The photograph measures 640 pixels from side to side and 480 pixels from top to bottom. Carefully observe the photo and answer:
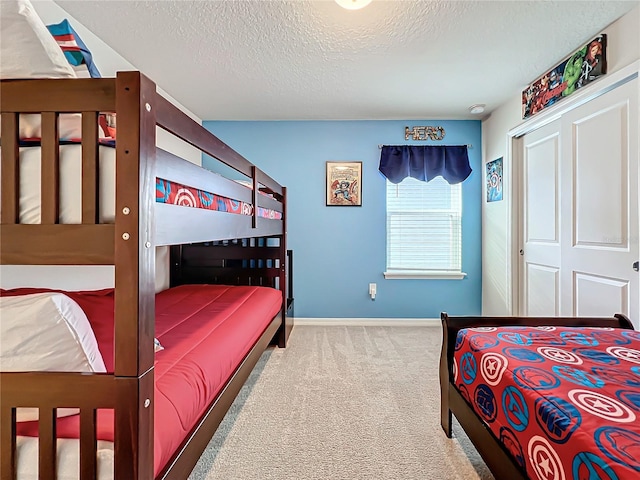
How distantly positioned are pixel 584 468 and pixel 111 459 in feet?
3.46

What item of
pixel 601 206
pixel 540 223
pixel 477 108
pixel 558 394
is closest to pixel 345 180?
pixel 477 108

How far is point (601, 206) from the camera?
89.6 inches

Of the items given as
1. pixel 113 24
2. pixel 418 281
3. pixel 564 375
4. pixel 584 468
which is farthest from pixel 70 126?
pixel 418 281

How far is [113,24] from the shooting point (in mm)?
2125

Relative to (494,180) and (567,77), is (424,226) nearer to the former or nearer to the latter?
(494,180)

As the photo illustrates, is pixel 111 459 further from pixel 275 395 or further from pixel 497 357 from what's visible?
pixel 275 395

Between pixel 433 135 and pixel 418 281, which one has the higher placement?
pixel 433 135

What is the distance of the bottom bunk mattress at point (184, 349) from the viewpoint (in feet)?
3.21

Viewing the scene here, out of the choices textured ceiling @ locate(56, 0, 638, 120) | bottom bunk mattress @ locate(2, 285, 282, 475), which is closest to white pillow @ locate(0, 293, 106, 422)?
bottom bunk mattress @ locate(2, 285, 282, 475)

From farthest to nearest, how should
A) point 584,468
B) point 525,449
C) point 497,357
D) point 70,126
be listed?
point 497,357, point 525,449, point 70,126, point 584,468

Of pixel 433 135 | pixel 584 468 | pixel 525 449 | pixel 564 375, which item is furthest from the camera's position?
pixel 433 135

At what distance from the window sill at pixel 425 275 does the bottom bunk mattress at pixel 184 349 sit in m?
1.72

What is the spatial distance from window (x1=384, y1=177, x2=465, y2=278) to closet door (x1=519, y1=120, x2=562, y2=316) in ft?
2.42

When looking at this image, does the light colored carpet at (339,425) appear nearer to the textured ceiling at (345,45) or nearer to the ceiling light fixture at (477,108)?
the textured ceiling at (345,45)
